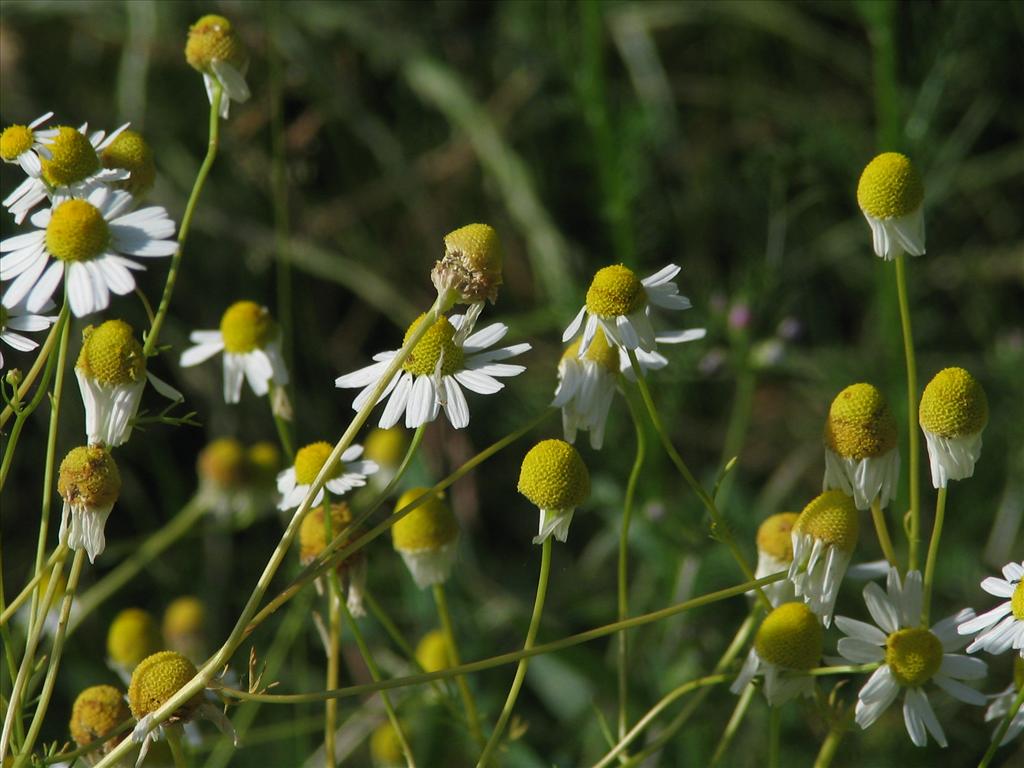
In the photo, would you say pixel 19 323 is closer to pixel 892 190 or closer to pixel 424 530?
pixel 424 530

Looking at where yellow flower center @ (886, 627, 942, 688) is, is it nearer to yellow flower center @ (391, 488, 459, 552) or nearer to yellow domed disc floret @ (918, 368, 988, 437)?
yellow domed disc floret @ (918, 368, 988, 437)

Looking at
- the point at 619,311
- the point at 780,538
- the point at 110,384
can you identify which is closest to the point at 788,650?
the point at 780,538

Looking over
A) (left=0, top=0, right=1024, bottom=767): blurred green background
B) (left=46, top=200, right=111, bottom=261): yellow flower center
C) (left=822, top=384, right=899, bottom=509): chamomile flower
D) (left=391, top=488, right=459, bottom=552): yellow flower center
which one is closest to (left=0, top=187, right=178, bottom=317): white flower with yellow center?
(left=46, top=200, right=111, bottom=261): yellow flower center

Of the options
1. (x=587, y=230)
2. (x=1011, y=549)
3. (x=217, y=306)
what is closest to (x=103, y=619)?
(x=217, y=306)

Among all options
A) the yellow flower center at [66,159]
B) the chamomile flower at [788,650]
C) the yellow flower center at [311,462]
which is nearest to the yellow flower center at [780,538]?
the chamomile flower at [788,650]

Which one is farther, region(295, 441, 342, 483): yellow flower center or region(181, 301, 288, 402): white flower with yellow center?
region(181, 301, 288, 402): white flower with yellow center
